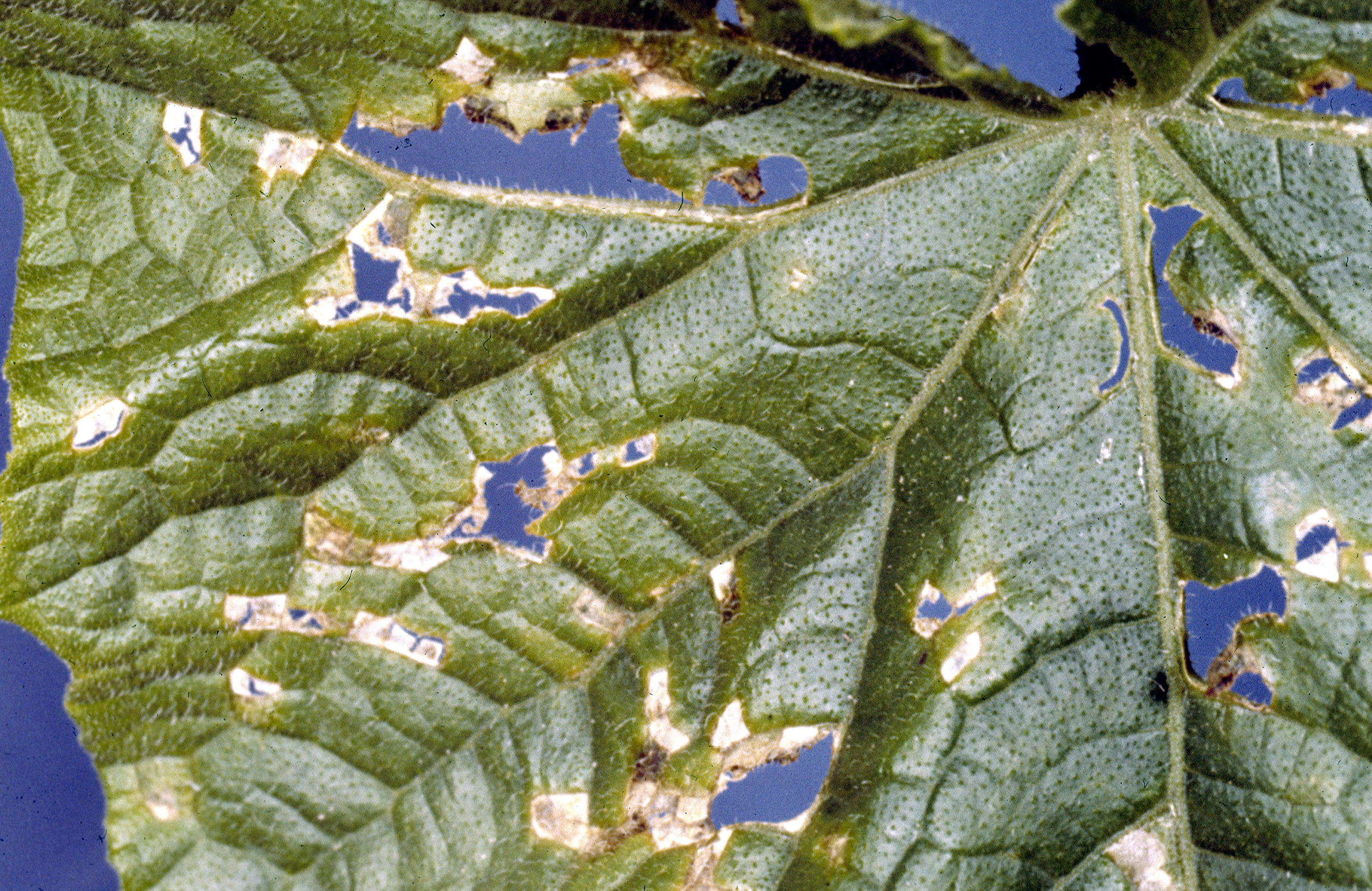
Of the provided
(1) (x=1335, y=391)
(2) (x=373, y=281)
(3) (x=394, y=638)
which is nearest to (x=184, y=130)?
(2) (x=373, y=281)

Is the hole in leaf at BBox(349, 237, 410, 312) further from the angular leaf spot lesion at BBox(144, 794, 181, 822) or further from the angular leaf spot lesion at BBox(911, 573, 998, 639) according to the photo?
the angular leaf spot lesion at BBox(911, 573, 998, 639)

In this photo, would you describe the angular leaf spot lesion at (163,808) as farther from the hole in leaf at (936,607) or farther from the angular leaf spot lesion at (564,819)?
the hole in leaf at (936,607)

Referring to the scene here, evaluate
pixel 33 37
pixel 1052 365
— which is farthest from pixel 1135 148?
pixel 33 37

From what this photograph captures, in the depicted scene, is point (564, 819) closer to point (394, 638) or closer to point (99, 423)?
point (394, 638)

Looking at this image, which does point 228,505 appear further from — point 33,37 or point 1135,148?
point 1135,148

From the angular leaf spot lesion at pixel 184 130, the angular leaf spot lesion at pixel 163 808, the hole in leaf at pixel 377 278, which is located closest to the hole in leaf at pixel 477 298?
the hole in leaf at pixel 377 278
